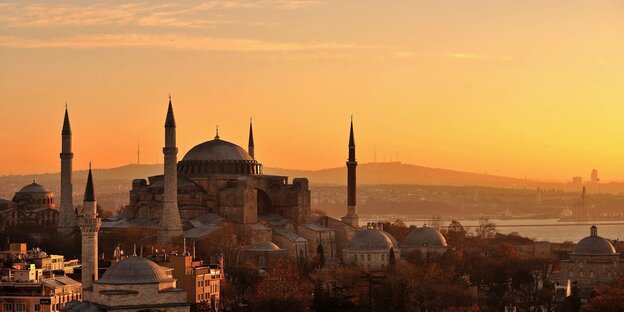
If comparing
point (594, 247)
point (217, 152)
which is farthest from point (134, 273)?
point (217, 152)

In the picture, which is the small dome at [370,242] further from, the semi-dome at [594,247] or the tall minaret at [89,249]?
the tall minaret at [89,249]

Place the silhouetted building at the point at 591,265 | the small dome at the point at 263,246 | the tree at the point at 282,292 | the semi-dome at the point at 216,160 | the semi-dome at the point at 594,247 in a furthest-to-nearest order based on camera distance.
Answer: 1. the semi-dome at the point at 216,160
2. the semi-dome at the point at 594,247
3. the silhouetted building at the point at 591,265
4. the small dome at the point at 263,246
5. the tree at the point at 282,292

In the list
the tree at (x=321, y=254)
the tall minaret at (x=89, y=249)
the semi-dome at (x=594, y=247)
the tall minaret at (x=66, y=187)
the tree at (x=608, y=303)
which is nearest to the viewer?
the tree at (x=608, y=303)

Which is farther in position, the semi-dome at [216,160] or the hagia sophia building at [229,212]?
the semi-dome at [216,160]

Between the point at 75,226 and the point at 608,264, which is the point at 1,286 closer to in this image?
the point at 75,226

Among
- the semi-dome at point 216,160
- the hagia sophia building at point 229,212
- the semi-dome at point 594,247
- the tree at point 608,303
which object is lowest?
→ the tree at point 608,303

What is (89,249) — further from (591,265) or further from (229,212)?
(591,265)

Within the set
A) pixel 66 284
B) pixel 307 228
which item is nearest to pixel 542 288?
pixel 307 228

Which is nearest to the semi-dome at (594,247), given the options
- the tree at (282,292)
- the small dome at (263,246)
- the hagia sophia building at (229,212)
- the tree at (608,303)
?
the hagia sophia building at (229,212)
